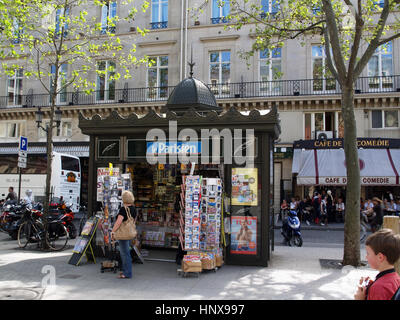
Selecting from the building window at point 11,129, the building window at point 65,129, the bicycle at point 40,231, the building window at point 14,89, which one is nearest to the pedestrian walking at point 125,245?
the bicycle at point 40,231

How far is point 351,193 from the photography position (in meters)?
9.09

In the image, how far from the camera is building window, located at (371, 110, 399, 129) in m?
22.0

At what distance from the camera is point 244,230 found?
27.9 ft

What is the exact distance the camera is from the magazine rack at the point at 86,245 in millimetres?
8570

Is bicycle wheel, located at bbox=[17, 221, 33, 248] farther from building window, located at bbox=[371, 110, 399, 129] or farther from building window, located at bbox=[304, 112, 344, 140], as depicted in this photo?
building window, located at bbox=[371, 110, 399, 129]

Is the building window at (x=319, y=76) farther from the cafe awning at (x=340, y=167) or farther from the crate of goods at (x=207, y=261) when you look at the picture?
the crate of goods at (x=207, y=261)

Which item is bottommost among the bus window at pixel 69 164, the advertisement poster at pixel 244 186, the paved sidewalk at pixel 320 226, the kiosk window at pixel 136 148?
the paved sidewalk at pixel 320 226

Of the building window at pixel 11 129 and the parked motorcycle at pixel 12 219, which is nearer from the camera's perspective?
the parked motorcycle at pixel 12 219

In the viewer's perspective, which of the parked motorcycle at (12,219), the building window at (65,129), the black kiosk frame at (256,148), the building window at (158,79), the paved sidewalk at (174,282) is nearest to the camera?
the paved sidewalk at (174,282)

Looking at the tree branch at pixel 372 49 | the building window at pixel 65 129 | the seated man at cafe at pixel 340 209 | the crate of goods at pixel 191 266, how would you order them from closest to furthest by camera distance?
the crate of goods at pixel 191 266 < the tree branch at pixel 372 49 < the seated man at cafe at pixel 340 209 < the building window at pixel 65 129

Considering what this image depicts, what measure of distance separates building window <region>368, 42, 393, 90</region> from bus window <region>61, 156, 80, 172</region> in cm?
1811

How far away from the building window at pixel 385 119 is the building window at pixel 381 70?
1.44 meters

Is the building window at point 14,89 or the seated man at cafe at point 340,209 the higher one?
the building window at point 14,89
